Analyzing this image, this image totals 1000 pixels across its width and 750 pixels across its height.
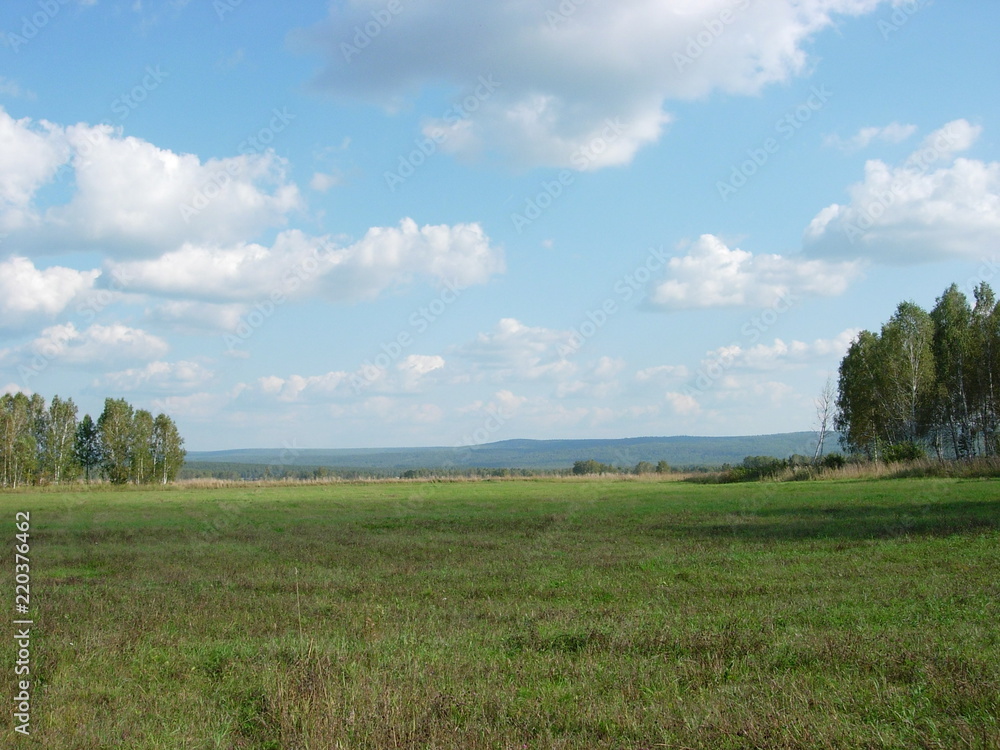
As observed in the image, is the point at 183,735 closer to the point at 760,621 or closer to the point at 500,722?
the point at 500,722

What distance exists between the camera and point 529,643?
9250 mm

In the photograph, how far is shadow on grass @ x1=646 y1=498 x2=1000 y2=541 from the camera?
1995 centimetres

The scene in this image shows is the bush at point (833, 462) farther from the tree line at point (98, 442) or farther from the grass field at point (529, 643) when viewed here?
the tree line at point (98, 442)

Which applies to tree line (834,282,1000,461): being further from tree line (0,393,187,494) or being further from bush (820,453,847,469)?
tree line (0,393,187,494)

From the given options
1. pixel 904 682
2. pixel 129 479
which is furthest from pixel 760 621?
pixel 129 479

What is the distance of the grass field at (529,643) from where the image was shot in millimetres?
6352

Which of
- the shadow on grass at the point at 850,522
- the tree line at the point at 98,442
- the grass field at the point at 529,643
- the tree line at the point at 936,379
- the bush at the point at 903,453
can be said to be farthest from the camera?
the tree line at the point at 98,442

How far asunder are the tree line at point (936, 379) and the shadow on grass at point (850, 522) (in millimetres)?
33760

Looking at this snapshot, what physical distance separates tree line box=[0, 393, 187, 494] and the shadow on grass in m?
80.5

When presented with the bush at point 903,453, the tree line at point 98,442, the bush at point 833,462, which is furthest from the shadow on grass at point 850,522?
the tree line at point 98,442

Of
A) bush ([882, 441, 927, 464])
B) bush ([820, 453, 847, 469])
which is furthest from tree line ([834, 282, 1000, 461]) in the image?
bush ([820, 453, 847, 469])

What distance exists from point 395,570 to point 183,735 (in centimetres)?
988

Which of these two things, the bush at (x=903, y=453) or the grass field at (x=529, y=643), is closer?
the grass field at (x=529, y=643)

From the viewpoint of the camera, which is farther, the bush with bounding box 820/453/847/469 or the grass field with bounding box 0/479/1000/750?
the bush with bounding box 820/453/847/469
